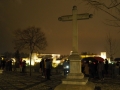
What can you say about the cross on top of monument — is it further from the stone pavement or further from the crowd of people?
the crowd of people

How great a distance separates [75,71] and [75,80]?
69 cm

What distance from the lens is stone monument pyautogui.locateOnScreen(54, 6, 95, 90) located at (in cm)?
1187

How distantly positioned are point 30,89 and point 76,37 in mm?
4254

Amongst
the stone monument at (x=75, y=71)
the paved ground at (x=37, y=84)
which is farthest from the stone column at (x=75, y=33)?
the paved ground at (x=37, y=84)

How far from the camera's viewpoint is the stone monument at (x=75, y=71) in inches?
467

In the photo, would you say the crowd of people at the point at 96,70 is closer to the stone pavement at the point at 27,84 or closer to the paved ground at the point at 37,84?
the paved ground at the point at 37,84

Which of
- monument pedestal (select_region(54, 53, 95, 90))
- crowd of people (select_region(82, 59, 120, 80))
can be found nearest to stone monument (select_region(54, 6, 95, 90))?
monument pedestal (select_region(54, 53, 95, 90))

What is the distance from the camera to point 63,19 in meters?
13.8

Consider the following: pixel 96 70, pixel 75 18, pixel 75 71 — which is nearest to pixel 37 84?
pixel 75 71

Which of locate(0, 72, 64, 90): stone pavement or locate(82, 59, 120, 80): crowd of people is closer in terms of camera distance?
locate(0, 72, 64, 90): stone pavement

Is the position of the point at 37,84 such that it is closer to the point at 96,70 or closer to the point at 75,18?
the point at 75,18

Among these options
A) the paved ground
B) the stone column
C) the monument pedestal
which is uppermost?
the stone column

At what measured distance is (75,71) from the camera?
12781 mm

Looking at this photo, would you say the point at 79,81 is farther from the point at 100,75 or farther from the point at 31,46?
the point at 31,46
